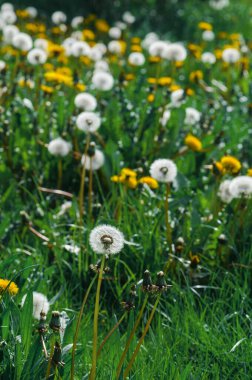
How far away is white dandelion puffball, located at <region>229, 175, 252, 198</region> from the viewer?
8.92ft

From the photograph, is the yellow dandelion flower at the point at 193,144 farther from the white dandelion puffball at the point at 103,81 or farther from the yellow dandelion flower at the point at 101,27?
the yellow dandelion flower at the point at 101,27

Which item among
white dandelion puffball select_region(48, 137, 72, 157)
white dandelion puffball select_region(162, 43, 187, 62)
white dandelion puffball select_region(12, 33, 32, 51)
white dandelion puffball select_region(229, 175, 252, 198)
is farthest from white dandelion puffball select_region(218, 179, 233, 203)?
→ white dandelion puffball select_region(12, 33, 32, 51)

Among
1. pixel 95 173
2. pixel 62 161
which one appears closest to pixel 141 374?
pixel 95 173

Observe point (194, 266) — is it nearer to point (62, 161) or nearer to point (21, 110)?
point (62, 161)

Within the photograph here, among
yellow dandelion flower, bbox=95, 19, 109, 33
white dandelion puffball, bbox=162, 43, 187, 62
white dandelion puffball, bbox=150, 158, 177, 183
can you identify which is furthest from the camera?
yellow dandelion flower, bbox=95, 19, 109, 33

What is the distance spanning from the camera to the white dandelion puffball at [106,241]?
5.77 ft

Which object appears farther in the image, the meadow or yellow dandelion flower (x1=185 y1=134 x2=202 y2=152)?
yellow dandelion flower (x1=185 y1=134 x2=202 y2=152)

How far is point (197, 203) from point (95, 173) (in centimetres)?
49

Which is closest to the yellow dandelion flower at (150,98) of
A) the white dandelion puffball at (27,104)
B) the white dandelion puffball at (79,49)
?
the white dandelion puffball at (79,49)

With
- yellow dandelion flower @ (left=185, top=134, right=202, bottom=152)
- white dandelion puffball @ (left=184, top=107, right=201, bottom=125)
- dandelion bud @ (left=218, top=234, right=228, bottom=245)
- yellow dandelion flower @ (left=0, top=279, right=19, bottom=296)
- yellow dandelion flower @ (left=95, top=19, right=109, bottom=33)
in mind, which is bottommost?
yellow dandelion flower @ (left=0, top=279, right=19, bottom=296)

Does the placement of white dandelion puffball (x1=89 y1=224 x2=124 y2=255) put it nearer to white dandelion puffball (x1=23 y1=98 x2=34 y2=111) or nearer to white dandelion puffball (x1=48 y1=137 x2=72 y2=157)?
white dandelion puffball (x1=48 y1=137 x2=72 y2=157)

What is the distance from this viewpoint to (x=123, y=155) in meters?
3.59

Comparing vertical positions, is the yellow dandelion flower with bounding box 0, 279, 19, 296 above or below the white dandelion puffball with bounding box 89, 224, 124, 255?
below

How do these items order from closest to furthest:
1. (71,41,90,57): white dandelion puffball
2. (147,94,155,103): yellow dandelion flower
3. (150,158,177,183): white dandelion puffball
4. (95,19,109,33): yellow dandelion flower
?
(150,158,177,183): white dandelion puffball, (147,94,155,103): yellow dandelion flower, (71,41,90,57): white dandelion puffball, (95,19,109,33): yellow dandelion flower
